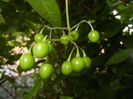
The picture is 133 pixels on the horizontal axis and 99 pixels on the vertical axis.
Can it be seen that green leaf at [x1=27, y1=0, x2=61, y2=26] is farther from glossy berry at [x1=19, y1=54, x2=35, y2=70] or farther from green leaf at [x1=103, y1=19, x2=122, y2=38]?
green leaf at [x1=103, y1=19, x2=122, y2=38]

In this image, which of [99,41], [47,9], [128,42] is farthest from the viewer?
[99,41]

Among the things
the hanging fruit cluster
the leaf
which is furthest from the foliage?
the hanging fruit cluster

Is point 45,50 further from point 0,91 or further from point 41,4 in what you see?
point 0,91

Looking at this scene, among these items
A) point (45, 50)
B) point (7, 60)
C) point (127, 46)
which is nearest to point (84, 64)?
point (45, 50)

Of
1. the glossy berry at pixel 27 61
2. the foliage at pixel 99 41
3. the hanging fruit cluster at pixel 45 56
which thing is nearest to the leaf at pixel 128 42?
the foliage at pixel 99 41

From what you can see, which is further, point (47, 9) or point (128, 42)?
point (128, 42)

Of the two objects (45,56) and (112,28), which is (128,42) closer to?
(112,28)

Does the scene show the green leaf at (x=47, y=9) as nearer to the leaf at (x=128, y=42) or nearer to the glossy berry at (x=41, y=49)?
the glossy berry at (x=41, y=49)

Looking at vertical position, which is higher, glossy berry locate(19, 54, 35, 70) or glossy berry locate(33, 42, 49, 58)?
glossy berry locate(33, 42, 49, 58)

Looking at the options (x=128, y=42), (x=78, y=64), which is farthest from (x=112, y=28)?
(x=78, y=64)

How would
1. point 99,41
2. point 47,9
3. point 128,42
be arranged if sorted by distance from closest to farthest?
point 47,9, point 128,42, point 99,41

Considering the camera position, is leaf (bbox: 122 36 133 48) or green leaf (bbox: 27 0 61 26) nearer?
green leaf (bbox: 27 0 61 26)
